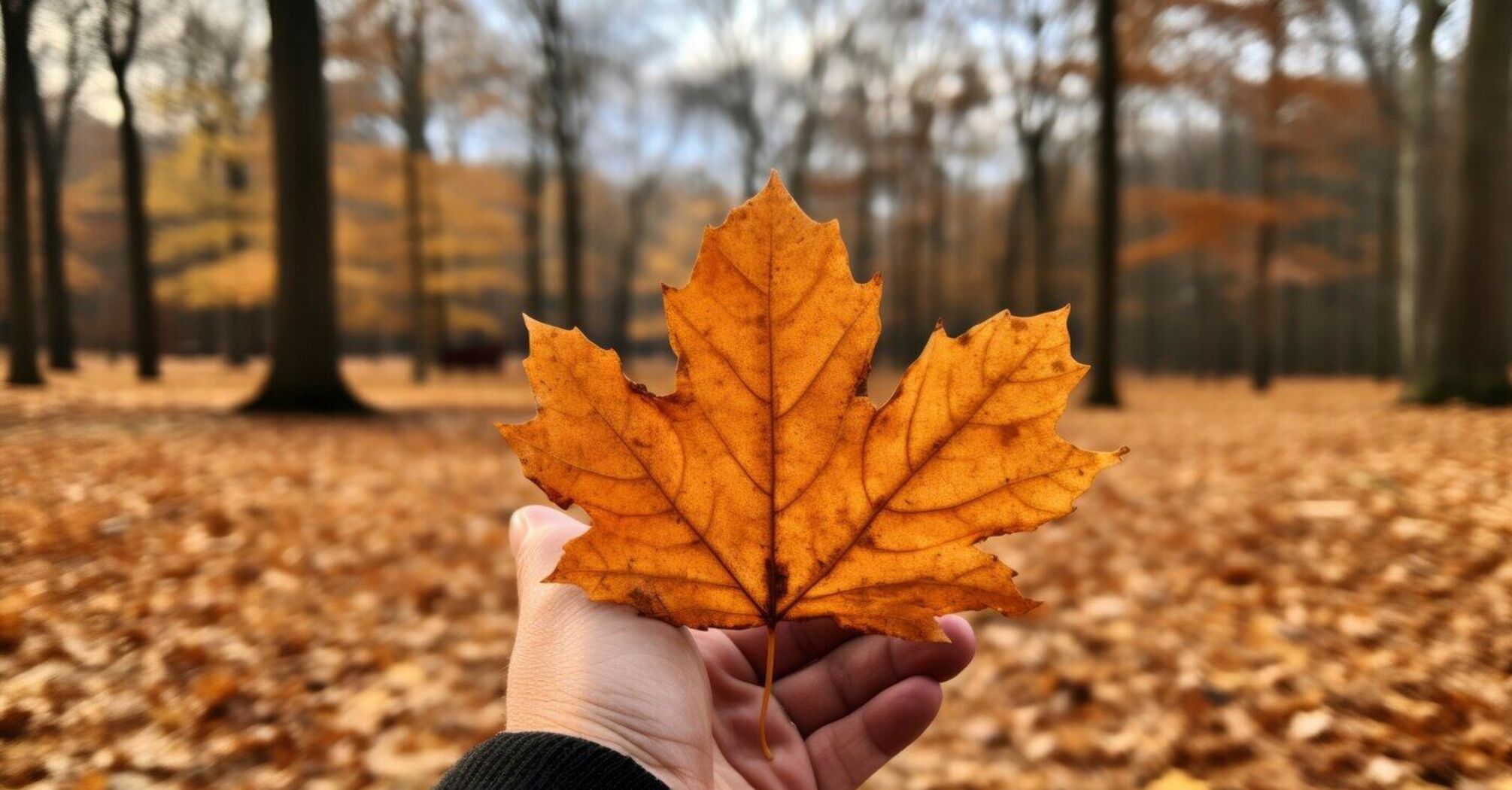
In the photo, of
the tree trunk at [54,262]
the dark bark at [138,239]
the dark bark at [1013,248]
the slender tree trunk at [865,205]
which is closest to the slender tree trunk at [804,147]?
the slender tree trunk at [865,205]

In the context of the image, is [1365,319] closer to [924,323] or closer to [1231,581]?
[924,323]

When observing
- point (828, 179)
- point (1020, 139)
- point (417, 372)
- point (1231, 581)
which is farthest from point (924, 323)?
point (1231, 581)

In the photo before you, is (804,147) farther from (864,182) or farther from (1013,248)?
(1013,248)

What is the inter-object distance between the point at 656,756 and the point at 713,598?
352 millimetres

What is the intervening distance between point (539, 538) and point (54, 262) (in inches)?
643

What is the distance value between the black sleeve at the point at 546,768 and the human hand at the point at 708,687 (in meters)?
0.05

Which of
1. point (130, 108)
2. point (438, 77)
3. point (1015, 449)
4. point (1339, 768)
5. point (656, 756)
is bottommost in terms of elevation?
point (1339, 768)

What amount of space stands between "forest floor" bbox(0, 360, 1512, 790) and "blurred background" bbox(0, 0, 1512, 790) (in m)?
0.02

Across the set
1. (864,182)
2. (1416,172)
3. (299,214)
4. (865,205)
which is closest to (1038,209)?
(1416,172)

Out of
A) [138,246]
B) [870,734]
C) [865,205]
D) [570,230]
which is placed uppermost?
[865,205]

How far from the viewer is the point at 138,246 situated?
12.8 metres

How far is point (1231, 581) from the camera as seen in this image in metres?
3.18

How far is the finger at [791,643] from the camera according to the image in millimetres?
1338

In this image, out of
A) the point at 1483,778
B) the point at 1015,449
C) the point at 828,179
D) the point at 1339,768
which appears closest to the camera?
the point at 1015,449
